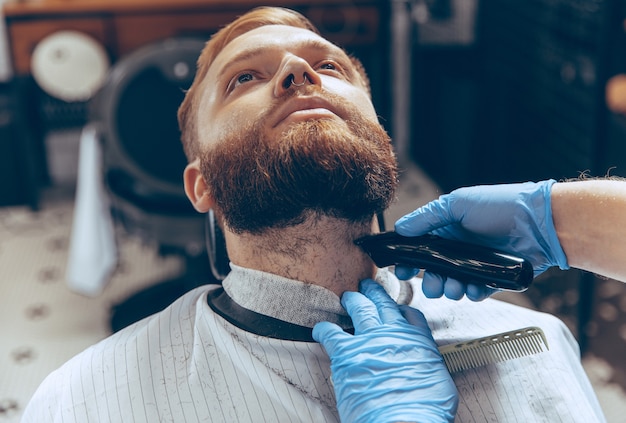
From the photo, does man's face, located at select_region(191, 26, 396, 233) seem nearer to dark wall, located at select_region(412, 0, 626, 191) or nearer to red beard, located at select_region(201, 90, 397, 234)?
red beard, located at select_region(201, 90, 397, 234)

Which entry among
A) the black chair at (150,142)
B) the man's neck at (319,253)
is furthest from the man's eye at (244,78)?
the black chair at (150,142)

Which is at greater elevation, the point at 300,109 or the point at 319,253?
the point at 300,109

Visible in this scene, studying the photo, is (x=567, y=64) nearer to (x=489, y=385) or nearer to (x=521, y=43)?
(x=521, y=43)

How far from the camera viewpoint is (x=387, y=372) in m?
0.95

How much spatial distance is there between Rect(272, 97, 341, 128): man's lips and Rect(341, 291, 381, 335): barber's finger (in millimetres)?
297

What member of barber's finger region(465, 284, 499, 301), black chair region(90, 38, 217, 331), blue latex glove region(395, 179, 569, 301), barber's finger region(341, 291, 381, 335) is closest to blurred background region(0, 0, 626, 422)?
black chair region(90, 38, 217, 331)

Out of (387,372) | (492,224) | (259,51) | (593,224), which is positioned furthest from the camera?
(259,51)

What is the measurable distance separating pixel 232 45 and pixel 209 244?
0.41 meters

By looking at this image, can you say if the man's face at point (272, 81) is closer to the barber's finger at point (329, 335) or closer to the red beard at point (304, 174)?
the red beard at point (304, 174)

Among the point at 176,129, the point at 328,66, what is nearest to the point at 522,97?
the point at 176,129

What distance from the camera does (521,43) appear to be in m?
2.76

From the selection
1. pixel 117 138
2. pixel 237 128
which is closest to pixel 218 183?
pixel 237 128

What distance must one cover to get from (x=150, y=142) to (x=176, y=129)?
3.5 inches

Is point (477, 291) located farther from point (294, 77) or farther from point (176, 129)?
point (176, 129)
